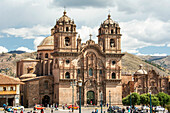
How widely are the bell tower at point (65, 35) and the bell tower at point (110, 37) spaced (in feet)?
24.3

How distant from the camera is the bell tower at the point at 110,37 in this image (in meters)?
87.0

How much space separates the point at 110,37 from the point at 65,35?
11414 millimetres

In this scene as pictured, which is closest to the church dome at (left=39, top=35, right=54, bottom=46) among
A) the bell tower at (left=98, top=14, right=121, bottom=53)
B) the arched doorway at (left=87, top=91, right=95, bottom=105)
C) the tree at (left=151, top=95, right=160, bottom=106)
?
the bell tower at (left=98, top=14, right=121, bottom=53)

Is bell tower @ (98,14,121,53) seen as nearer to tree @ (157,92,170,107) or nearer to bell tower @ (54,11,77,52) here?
bell tower @ (54,11,77,52)

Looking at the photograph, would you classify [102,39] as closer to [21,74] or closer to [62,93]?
[62,93]

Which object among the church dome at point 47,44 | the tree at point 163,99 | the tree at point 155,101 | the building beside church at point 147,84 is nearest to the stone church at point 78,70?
the church dome at point 47,44

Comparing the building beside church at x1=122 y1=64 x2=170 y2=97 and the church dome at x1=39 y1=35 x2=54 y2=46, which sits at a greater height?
the church dome at x1=39 y1=35 x2=54 y2=46

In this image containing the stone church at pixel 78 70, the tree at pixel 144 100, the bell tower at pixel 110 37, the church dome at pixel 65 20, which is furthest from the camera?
the tree at pixel 144 100

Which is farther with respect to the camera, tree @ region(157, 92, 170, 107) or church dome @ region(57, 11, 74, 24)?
tree @ region(157, 92, 170, 107)

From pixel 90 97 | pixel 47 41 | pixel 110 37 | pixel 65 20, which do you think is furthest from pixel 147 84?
pixel 65 20

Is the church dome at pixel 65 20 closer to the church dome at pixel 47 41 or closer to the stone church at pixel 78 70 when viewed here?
the stone church at pixel 78 70

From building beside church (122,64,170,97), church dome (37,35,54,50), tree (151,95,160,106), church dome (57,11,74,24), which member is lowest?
tree (151,95,160,106)

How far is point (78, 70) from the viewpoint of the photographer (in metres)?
84.9

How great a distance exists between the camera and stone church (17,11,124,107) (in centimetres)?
8281
